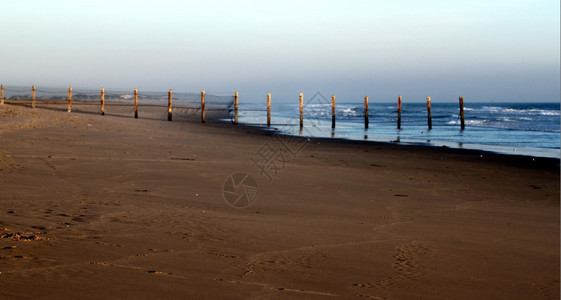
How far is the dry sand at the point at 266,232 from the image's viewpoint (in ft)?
12.2

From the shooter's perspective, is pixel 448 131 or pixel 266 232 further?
pixel 448 131

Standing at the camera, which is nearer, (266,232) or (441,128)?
(266,232)

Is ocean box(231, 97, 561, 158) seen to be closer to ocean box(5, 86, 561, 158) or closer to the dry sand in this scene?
ocean box(5, 86, 561, 158)

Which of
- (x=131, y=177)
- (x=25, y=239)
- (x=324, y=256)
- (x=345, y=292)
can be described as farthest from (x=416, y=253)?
(x=131, y=177)

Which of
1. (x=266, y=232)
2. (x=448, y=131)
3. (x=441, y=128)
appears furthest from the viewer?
(x=441, y=128)

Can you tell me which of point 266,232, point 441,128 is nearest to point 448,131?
point 441,128

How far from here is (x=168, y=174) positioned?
8984mm

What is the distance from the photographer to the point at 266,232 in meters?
5.31

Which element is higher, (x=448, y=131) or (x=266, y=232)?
(x=448, y=131)

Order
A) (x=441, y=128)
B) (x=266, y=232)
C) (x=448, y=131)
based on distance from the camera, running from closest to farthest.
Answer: (x=266, y=232) < (x=448, y=131) < (x=441, y=128)

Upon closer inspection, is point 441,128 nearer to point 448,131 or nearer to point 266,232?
point 448,131

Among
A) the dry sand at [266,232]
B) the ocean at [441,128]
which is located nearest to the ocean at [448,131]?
the ocean at [441,128]

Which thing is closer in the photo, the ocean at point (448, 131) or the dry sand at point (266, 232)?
the dry sand at point (266, 232)

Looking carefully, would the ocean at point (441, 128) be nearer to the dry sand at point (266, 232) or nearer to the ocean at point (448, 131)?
the ocean at point (448, 131)
